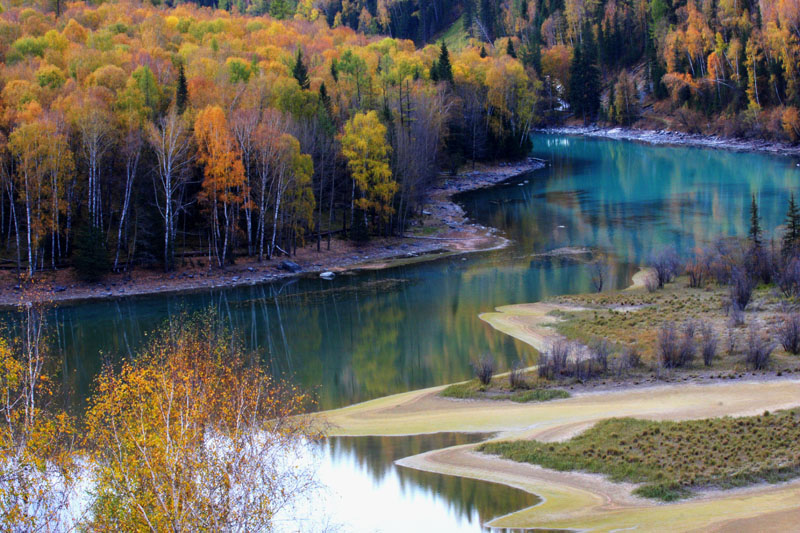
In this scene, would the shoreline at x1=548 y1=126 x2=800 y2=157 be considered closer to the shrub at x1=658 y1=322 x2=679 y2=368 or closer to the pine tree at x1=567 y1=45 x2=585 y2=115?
the pine tree at x1=567 y1=45 x2=585 y2=115

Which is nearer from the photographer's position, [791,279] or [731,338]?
[731,338]

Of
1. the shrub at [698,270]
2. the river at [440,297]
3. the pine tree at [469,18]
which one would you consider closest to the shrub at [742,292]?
the shrub at [698,270]

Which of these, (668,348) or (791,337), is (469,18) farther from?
(668,348)

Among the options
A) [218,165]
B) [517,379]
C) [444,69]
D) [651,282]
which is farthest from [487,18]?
[517,379]

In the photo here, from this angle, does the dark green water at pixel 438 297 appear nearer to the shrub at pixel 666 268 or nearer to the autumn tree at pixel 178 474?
the shrub at pixel 666 268

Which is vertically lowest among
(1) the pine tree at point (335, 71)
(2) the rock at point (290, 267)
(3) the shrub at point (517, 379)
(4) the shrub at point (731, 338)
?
(3) the shrub at point (517, 379)

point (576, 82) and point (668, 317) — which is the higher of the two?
point (576, 82)

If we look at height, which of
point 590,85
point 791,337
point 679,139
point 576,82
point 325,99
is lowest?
point 791,337
